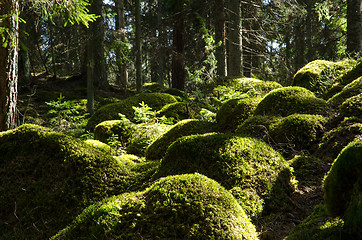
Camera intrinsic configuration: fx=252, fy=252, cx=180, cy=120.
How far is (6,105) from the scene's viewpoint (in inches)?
180

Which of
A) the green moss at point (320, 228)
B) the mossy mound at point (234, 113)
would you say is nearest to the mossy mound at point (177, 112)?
the mossy mound at point (234, 113)

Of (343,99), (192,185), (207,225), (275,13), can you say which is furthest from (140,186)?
(275,13)

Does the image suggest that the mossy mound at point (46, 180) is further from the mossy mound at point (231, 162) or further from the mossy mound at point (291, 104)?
the mossy mound at point (291, 104)

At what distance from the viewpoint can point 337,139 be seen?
3574mm

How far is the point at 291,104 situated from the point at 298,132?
38.5 inches

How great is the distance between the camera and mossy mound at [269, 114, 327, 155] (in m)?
3.91

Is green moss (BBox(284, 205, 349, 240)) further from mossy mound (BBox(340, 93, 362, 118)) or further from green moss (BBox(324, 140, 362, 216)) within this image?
mossy mound (BBox(340, 93, 362, 118))

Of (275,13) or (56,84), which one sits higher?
(275,13)

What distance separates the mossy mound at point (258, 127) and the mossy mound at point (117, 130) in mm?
3066

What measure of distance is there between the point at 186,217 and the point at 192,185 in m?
0.29

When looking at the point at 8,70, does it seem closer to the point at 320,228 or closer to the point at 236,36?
the point at 320,228

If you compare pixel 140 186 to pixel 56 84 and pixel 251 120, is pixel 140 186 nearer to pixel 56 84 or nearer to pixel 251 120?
pixel 251 120

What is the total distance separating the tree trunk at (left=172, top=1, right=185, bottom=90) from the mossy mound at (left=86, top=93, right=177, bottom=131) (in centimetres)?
461

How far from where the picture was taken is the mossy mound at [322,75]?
19.1ft
